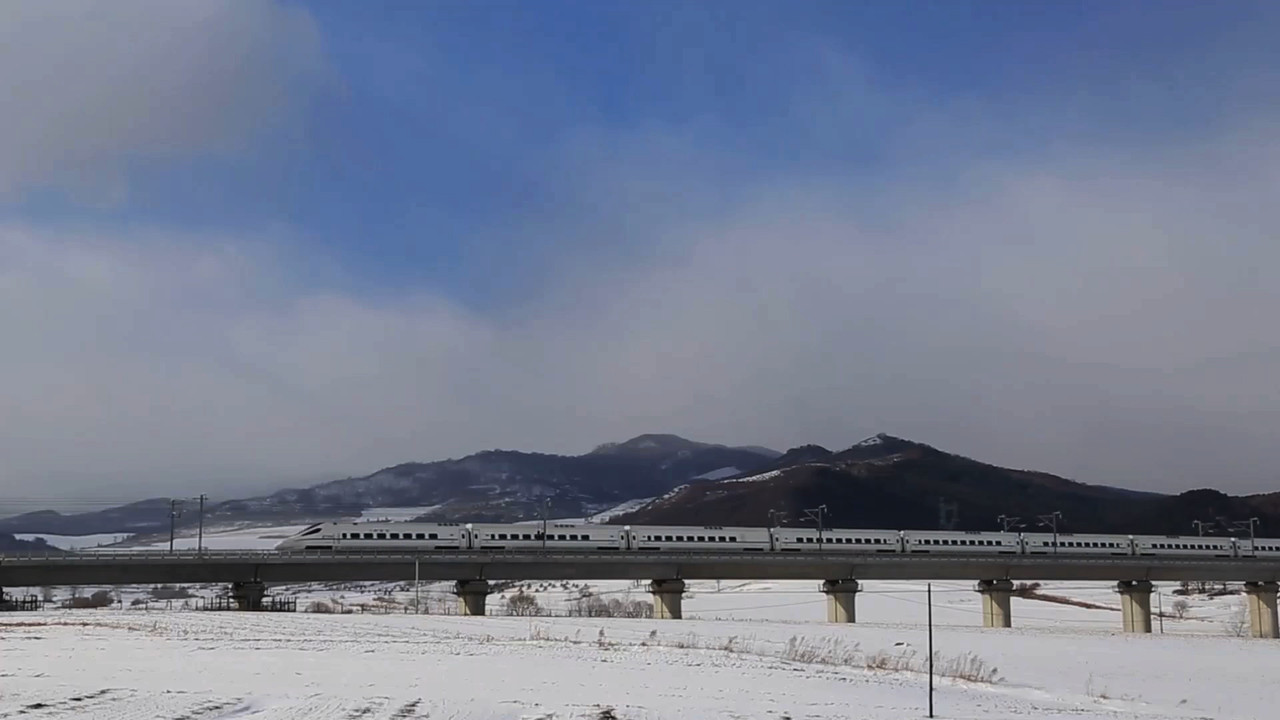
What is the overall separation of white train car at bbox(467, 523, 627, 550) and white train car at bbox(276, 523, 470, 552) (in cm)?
191

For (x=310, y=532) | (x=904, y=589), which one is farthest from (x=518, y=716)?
(x=904, y=589)

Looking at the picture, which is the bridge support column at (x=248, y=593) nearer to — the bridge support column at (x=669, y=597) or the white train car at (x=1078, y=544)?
the bridge support column at (x=669, y=597)

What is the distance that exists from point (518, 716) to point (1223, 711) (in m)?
18.8

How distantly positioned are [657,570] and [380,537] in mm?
21817

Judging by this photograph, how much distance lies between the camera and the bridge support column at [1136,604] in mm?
100188

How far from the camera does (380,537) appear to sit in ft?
306

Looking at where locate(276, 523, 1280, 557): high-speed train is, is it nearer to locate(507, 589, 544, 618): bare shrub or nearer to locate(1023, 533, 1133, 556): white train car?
locate(1023, 533, 1133, 556): white train car

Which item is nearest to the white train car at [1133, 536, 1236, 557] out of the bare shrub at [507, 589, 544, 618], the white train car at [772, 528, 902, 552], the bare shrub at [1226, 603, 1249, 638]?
the bare shrub at [1226, 603, 1249, 638]

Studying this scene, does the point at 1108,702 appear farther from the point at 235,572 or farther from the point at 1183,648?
the point at 235,572

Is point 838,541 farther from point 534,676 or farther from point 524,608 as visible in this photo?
point 534,676

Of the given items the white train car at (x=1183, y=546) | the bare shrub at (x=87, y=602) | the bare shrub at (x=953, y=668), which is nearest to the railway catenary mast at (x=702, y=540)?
the white train car at (x=1183, y=546)

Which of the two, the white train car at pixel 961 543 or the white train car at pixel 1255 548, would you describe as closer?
the white train car at pixel 961 543

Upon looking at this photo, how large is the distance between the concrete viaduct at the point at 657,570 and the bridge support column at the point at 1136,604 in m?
0.09

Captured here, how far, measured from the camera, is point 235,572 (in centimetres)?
8550
